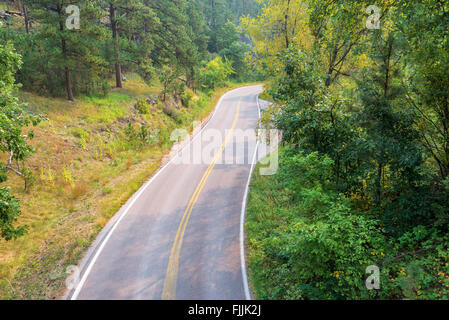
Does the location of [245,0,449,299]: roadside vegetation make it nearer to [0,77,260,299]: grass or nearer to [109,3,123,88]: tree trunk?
[0,77,260,299]: grass

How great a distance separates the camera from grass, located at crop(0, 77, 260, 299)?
10570 millimetres

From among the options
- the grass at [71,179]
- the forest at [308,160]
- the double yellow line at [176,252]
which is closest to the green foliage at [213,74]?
the grass at [71,179]

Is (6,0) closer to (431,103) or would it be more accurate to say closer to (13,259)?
(13,259)

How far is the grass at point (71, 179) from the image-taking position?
416 inches

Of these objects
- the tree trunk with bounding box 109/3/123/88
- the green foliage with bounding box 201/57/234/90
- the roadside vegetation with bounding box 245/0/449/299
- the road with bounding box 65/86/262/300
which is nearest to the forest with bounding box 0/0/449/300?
the roadside vegetation with bounding box 245/0/449/299

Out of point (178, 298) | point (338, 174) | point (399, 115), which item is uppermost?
point (399, 115)

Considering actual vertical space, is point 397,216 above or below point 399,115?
below

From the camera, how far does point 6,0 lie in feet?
110

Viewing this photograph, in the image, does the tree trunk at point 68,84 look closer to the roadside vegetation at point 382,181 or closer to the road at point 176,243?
the road at point 176,243

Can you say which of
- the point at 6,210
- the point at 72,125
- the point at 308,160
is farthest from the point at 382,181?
the point at 72,125

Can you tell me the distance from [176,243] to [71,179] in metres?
8.44
